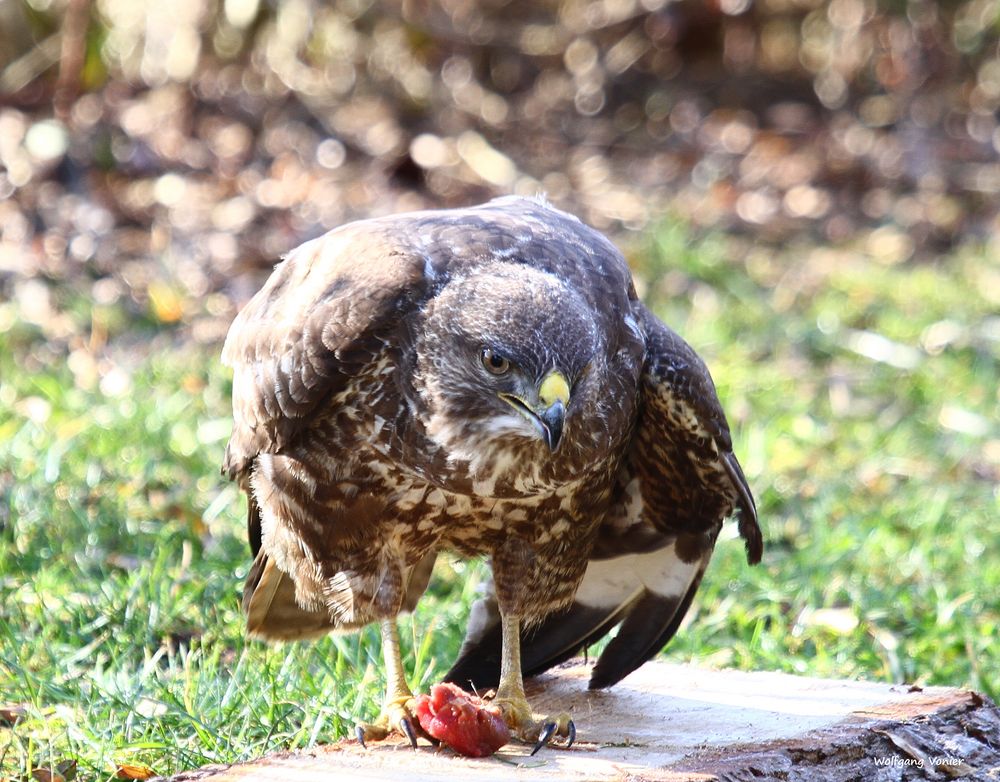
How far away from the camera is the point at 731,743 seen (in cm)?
331

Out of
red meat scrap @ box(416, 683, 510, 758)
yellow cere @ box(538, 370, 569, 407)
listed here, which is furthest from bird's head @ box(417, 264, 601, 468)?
red meat scrap @ box(416, 683, 510, 758)

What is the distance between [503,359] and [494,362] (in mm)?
32

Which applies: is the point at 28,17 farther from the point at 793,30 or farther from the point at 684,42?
the point at 793,30

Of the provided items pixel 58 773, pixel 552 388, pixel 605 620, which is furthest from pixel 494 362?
pixel 58 773

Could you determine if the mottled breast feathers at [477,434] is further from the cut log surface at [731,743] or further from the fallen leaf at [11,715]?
the fallen leaf at [11,715]

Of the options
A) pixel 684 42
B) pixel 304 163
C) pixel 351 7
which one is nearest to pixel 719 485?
pixel 304 163

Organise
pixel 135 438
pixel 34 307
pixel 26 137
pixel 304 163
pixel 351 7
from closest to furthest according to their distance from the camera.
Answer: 1. pixel 135 438
2. pixel 34 307
3. pixel 26 137
4. pixel 304 163
5. pixel 351 7

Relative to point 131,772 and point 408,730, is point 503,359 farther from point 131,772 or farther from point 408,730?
point 131,772

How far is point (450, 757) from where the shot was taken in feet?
10.6

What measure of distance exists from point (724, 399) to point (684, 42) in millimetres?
5138

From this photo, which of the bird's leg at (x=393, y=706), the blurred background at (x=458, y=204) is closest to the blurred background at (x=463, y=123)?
the blurred background at (x=458, y=204)

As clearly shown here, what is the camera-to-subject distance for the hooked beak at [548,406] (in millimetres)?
3102

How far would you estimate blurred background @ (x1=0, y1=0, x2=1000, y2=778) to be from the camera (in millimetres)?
4402

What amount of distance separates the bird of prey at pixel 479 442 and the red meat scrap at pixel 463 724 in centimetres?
11
